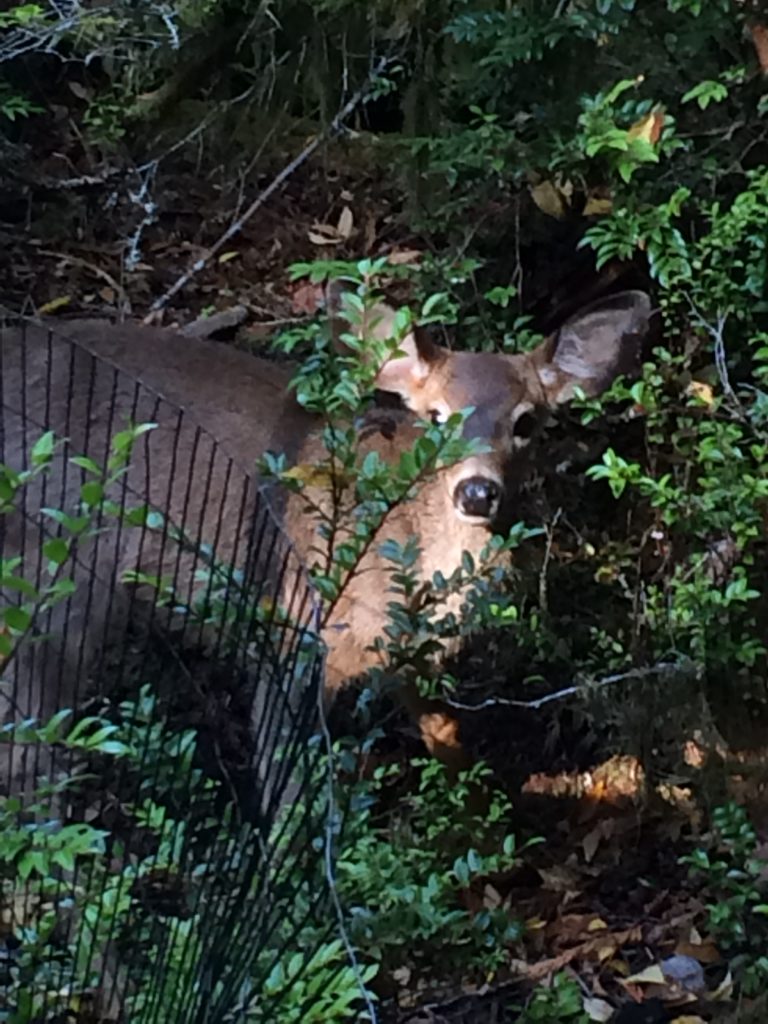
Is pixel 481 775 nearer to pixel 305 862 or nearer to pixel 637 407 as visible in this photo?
pixel 637 407

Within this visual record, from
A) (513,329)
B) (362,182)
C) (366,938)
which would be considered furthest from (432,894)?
(362,182)

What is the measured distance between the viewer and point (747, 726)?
430 centimetres

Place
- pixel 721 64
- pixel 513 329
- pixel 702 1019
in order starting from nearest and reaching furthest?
pixel 702 1019
pixel 721 64
pixel 513 329

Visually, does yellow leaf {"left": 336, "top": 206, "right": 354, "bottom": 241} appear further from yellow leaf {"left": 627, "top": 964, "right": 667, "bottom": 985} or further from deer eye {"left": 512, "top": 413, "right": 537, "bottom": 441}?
yellow leaf {"left": 627, "top": 964, "right": 667, "bottom": 985}

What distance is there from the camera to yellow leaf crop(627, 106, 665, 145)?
13.1 ft

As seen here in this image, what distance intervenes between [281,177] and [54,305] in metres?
1.10

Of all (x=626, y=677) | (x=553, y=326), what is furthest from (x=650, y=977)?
(x=553, y=326)

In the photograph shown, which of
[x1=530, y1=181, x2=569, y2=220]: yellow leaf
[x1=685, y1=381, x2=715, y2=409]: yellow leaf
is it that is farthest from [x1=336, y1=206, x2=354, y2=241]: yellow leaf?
[x1=685, y1=381, x2=715, y2=409]: yellow leaf

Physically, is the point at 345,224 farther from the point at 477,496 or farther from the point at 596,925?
the point at 596,925

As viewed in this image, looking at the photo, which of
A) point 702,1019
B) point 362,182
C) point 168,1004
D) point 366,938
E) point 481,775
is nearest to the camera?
point 168,1004

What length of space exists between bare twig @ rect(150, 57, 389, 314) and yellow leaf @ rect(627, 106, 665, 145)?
5.36ft

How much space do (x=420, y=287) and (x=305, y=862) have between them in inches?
104

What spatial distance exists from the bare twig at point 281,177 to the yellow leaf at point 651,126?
5.36 ft

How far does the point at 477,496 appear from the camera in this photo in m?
4.10
